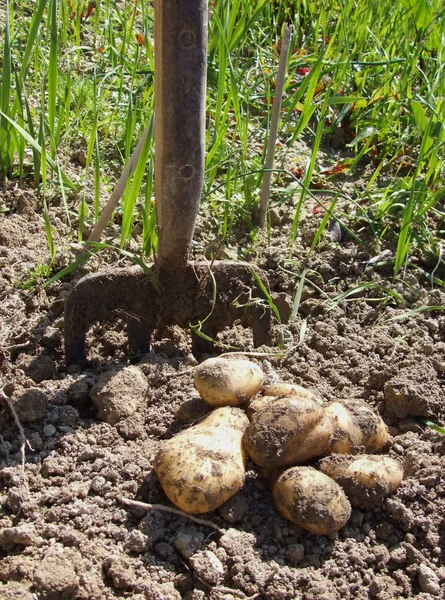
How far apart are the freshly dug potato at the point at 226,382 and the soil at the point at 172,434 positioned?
9 centimetres

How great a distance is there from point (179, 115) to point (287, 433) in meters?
0.89

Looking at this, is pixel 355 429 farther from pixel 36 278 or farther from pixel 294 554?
pixel 36 278

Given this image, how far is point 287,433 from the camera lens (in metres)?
1.81

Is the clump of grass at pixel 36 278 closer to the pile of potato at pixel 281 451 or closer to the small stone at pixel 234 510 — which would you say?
the pile of potato at pixel 281 451

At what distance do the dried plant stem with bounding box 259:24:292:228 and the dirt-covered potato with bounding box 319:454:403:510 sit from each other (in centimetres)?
109

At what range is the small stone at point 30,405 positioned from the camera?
6.49ft

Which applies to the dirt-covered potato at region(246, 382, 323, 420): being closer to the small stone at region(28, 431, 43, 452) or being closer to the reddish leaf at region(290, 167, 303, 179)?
the small stone at region(28, 431, 43, 452)

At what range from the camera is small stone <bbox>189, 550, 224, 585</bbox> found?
5.42 feet

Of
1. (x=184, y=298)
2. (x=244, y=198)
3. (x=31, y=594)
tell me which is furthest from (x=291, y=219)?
(x=31, y=594)

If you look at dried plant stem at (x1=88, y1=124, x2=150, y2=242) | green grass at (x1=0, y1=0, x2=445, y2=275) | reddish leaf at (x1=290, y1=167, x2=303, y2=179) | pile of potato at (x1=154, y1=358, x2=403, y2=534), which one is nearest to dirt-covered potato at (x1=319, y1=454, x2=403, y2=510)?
pile of potato at (x1=154, y1=358, x2=403, y2=534)

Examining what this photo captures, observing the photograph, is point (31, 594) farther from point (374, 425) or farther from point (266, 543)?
point (374, 425)

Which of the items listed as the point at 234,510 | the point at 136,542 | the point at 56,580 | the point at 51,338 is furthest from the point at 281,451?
the point at 51,338

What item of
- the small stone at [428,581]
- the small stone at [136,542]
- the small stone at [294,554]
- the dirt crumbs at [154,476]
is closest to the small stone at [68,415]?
the dirt crumbs at [154,476]

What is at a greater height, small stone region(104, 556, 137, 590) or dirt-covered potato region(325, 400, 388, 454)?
dirt-covered potato region(325, 400, 388, 454)
